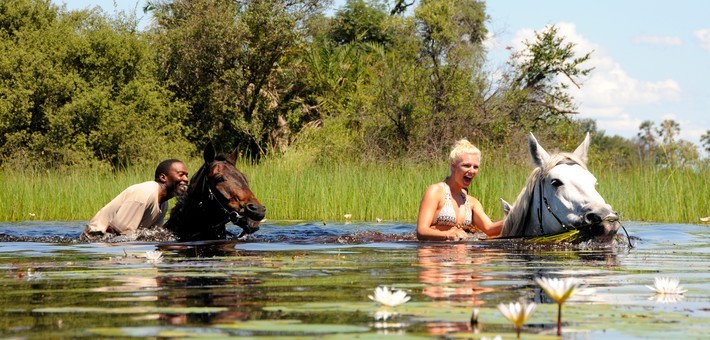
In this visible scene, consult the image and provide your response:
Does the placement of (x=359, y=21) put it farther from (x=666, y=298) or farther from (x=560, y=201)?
(x=666, y=298)

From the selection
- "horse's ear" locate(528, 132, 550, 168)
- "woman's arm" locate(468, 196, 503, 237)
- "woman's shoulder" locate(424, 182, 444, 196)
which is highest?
"horse's ear" locate(528, 132, 550, 168)

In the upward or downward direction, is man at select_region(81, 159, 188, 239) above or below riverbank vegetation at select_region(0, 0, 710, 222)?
below

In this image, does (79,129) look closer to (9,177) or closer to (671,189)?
(9,177)

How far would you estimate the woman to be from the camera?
29.7 feet

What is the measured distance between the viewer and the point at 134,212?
33.4ft

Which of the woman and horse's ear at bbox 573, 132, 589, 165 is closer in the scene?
horse's ear at bbox 573, 132, 589, 165

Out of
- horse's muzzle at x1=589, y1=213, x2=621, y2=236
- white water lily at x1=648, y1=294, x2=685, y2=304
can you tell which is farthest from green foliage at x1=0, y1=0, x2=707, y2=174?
white water lily at x1=648, y1=294, x2=685, y2=304

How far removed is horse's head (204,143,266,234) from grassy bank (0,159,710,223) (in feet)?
21.2

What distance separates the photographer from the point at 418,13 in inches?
1255

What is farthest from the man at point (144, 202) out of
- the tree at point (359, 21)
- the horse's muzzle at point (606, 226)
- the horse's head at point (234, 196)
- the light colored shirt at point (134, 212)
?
the tree at point (359, 21)

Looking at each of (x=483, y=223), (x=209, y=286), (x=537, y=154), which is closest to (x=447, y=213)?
(x=483, y=223)

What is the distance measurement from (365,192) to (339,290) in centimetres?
1174

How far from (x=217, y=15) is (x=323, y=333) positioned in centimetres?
3590

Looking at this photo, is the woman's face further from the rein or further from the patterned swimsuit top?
the rein
